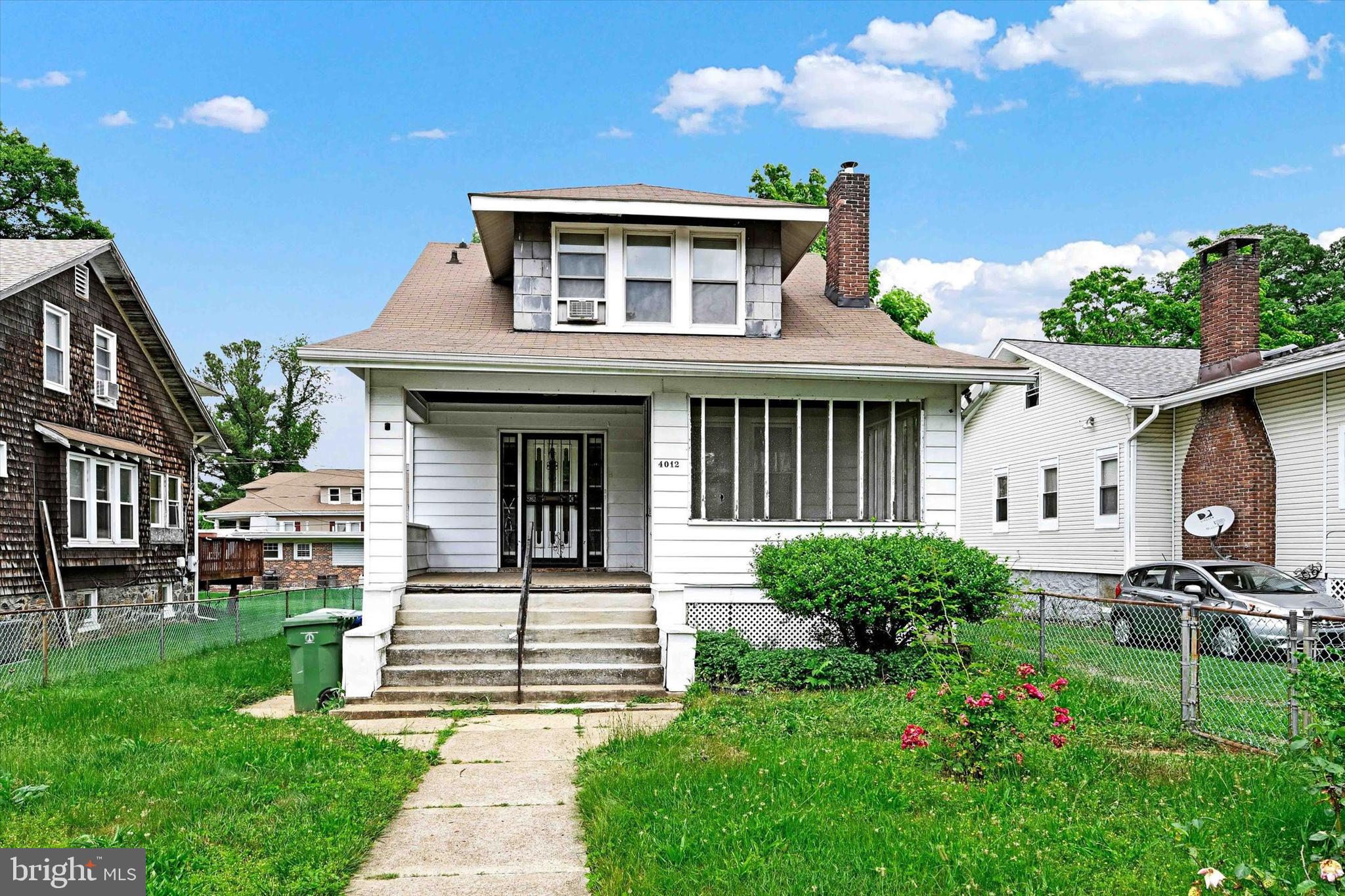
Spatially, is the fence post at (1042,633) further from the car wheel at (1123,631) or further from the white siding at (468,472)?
the white siding at (468,472)

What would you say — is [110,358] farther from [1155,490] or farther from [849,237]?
[1155,490]

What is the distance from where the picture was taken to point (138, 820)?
523 cm

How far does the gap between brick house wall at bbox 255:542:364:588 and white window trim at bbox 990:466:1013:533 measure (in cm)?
3190

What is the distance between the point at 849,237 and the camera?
13.9 m

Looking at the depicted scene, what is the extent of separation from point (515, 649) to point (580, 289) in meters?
4.91

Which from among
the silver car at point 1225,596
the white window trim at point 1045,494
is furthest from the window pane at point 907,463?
the white window trim at point 1045,494

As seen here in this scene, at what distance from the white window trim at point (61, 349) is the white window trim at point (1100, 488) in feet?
63.0

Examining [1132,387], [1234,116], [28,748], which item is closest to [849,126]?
[1234,116]

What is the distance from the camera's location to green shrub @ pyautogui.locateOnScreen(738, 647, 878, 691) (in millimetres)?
9641

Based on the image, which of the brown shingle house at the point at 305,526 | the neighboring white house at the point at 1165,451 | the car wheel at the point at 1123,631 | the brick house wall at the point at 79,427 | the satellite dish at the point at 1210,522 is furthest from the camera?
the brown shingle house at the point at 305,526

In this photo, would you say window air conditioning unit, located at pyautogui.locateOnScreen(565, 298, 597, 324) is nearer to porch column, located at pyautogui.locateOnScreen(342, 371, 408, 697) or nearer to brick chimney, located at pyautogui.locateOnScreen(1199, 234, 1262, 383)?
porch column, located at pyautogui.locateOnScreen(342, 371, 408, 697)

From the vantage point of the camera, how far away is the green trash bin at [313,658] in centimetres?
922

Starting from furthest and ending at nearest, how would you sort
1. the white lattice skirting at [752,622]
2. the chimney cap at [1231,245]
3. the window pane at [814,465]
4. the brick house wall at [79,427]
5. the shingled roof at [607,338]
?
the chimney cap at [1231,245]
the brick house wall at [79,427]
the window pane at [814,465]
the white lattice skirting at [752,622]
the shingled roof at [607,338]

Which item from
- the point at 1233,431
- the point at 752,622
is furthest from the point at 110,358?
the point at 1233,431
